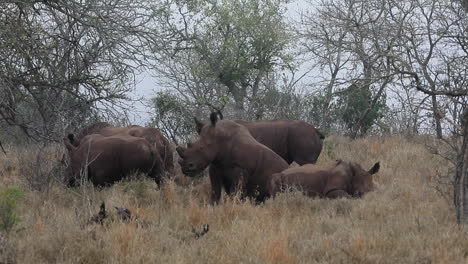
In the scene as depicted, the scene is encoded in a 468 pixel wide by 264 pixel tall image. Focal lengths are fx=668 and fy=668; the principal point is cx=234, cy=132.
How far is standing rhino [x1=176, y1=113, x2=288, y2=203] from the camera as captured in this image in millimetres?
9055

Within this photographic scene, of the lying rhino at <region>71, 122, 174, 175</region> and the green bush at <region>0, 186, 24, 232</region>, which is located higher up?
the lying rhino at <region>71, 122, 174, 175</region>

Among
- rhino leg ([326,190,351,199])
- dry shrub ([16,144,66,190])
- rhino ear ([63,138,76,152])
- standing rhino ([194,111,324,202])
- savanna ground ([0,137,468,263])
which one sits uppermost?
standing rhino ([194,111,324,202])

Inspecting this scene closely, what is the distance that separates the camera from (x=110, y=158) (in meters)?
9.69

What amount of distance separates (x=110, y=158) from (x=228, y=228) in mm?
3294

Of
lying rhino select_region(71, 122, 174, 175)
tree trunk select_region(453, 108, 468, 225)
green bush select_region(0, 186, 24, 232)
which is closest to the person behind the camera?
green bush select_region(0, 186, 24, 232)

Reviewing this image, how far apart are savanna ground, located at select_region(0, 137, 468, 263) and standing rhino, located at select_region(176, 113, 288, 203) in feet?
1.55

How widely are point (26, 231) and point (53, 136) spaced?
4.07 metres

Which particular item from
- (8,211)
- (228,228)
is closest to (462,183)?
(228,228)

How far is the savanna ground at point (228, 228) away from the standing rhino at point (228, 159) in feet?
1.55

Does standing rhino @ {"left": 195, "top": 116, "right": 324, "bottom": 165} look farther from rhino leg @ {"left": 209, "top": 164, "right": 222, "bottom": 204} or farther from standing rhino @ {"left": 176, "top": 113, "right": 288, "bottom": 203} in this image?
rhino leg @ {"left": 209, "top": 164, "right": 222, "bottom": 204}

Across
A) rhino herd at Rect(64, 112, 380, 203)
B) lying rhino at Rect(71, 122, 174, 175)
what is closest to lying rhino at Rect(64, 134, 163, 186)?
rhino herd at Rect(64, 112, 380, 203)

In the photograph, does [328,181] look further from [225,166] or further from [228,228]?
[228,228]

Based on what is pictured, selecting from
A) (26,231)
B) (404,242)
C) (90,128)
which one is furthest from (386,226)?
(90,128)

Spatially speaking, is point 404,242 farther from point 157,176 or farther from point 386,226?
point 157,176
